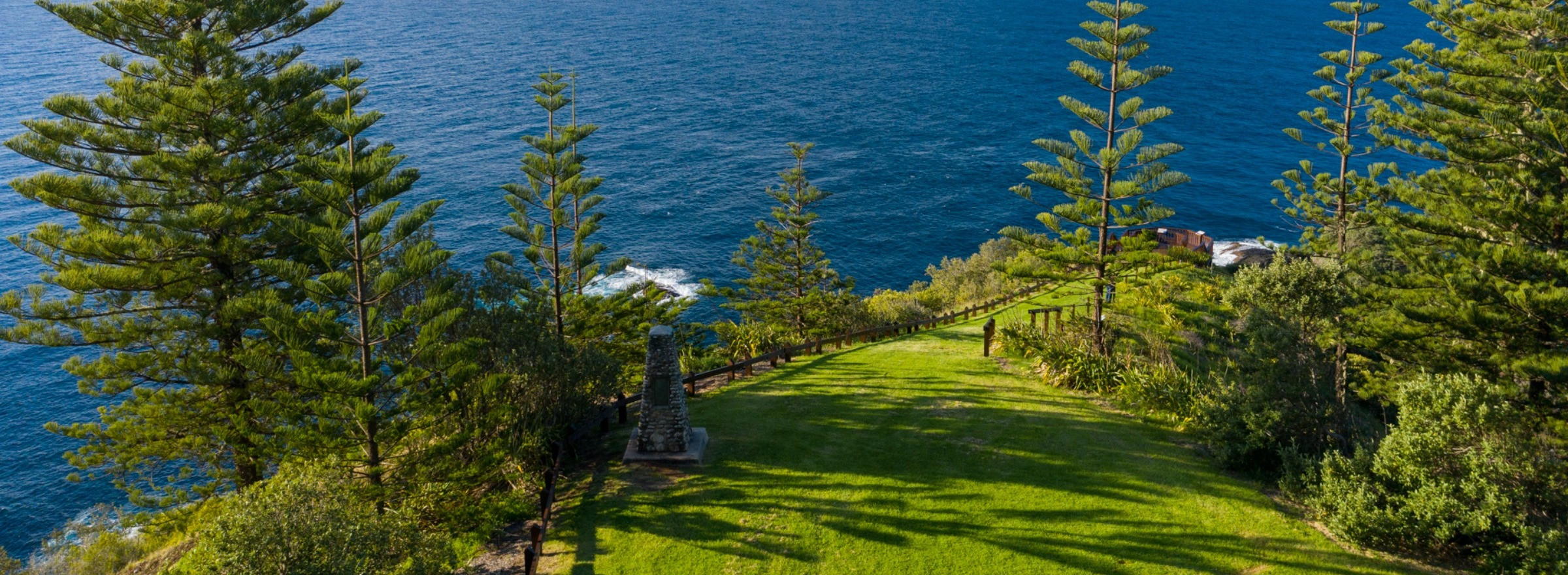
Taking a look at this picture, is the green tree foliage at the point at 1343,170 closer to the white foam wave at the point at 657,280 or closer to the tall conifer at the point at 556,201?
the tall conifer at the point at 556,201

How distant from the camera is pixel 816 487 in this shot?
1541cm

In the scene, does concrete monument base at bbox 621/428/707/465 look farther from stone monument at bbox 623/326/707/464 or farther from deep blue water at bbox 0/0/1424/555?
deep blue water at bbox 0/0/1424/555

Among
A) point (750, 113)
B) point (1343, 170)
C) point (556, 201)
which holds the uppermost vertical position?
point (750, 113)

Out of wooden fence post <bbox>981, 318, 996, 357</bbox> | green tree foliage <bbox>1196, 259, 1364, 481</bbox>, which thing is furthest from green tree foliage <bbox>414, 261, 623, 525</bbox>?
green tree foliage <bbox>1196, 259, 1364, 481</bbox>

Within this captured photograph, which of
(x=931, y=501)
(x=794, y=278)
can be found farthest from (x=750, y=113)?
(x=931, y=501)

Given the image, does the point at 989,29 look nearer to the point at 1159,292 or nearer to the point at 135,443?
the point at 1159,292

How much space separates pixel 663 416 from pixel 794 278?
599 inches

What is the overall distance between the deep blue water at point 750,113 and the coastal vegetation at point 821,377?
2132 centimetres

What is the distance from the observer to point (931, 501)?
1488 centimetres

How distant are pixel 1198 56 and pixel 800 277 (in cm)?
8484

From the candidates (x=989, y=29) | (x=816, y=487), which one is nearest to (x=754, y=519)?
(x=816, y=487)

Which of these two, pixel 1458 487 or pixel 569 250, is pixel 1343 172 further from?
pixel 569 250

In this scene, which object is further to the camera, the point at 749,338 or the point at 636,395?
the point at 749,338

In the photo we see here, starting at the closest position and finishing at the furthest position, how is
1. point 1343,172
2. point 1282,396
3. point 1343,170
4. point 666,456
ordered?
1. point 1282,396
2. point 666,456
3. point 1343,172
4. point 1343,170
